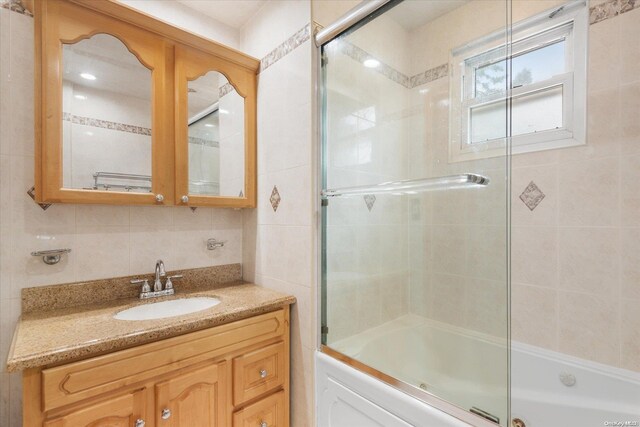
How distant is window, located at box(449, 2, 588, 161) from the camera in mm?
997

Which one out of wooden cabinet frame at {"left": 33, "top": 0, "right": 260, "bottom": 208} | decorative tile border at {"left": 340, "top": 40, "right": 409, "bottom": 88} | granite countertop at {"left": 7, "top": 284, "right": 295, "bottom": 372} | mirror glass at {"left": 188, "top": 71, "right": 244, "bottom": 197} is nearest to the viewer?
granite countertop at {"left": 7, "top": 284, "right": 295, "bottom": 372}

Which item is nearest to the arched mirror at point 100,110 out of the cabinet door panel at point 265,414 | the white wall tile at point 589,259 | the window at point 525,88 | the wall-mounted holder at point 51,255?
the wall-mounted holder at point 51,255

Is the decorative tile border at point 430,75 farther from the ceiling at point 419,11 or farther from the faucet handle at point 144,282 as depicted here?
the faucet handle at point 144,282

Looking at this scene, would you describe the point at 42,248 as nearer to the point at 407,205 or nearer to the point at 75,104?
the point at 75,104

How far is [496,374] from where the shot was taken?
37.2 inches

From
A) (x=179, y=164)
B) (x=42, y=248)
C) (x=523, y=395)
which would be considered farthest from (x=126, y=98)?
(x=523, y=395)

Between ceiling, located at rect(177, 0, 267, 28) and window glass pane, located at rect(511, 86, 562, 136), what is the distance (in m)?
1.57

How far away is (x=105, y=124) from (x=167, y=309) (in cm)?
93

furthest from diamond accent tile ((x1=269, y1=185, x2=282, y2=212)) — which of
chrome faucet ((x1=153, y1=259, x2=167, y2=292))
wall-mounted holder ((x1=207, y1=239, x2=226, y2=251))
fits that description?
chrome faucet ((x1=153, y1=259, x2=167, y2=292))

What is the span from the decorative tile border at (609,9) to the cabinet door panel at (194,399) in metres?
2.25

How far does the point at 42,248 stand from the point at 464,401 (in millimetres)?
1789

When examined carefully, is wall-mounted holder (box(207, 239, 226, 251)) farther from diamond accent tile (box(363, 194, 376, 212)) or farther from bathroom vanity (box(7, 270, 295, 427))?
diamond accent tile (box(363, 194, 376, 212))

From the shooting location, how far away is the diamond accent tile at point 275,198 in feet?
5.40

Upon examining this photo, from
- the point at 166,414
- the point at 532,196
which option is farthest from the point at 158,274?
the point at 532,196
